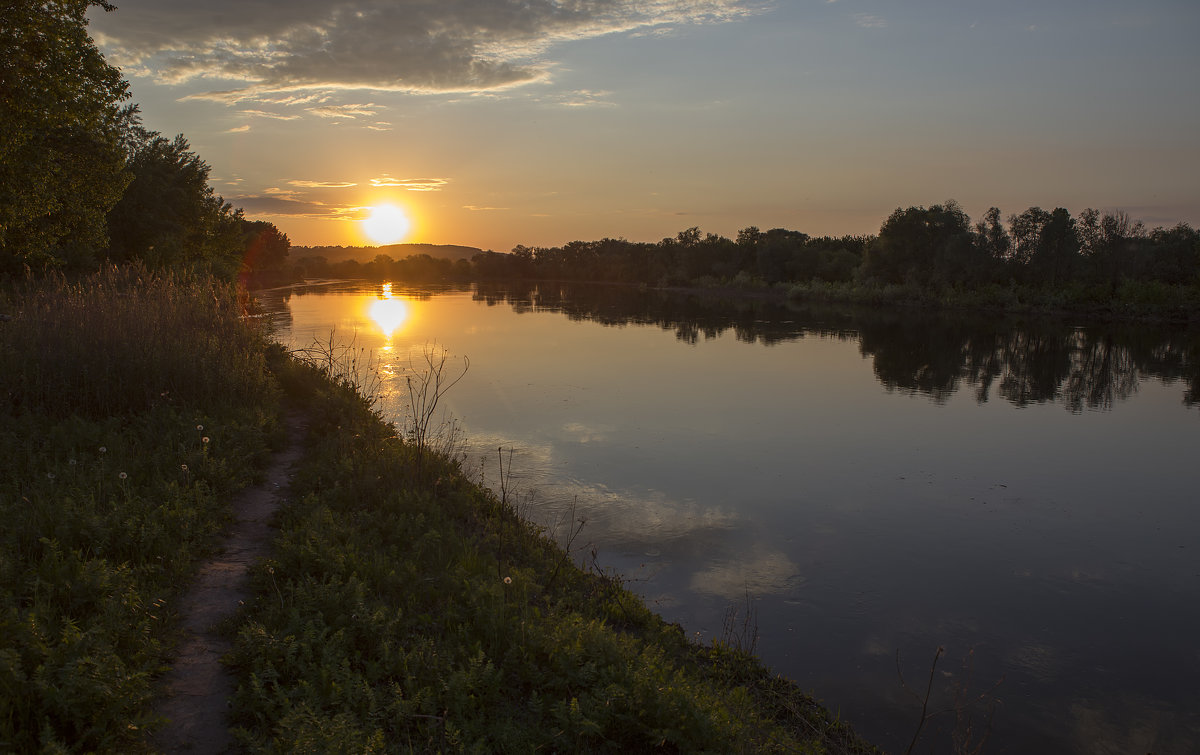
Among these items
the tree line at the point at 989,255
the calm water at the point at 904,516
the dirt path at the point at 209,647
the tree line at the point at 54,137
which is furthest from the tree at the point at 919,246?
the dirt path at the point at 209,647

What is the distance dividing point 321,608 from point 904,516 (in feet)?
25.4

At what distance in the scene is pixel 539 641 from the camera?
4.69 meters

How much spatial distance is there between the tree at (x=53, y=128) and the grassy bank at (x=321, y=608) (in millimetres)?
7176

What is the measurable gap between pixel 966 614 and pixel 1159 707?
163cm

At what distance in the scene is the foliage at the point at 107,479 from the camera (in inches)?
131

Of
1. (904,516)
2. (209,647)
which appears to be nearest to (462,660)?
(209,647)

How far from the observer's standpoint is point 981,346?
30.4 metres

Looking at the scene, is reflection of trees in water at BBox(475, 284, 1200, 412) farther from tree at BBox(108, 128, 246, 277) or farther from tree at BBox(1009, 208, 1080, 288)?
tree at BBox(108, 128, 246, 277)

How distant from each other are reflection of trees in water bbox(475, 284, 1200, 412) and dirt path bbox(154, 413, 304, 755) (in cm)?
1699

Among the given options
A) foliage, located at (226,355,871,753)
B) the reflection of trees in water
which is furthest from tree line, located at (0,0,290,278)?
the reflection of trees in water

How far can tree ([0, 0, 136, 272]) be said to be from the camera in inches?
520

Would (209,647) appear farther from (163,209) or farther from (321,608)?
(163,209)

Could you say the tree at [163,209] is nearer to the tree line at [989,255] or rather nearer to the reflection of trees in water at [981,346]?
the reflection of trees in water at [981,346]

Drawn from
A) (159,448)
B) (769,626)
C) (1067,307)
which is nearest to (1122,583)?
(769,626)
